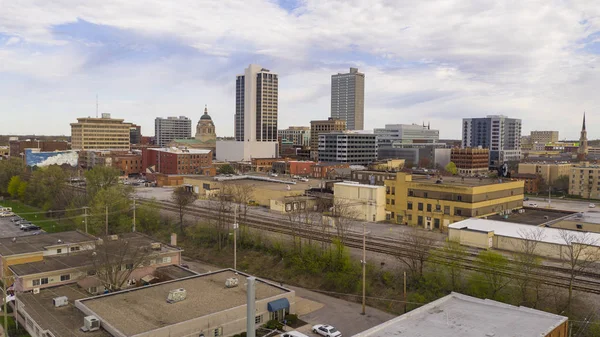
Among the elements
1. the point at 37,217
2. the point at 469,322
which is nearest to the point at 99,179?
the point at 37,217

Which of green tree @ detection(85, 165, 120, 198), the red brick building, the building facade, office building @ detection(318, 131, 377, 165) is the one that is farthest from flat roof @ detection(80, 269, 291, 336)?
the building facade

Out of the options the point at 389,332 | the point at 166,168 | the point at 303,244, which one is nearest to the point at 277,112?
the point at 166,168

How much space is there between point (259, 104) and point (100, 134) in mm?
54553

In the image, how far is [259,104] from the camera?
154750 mm

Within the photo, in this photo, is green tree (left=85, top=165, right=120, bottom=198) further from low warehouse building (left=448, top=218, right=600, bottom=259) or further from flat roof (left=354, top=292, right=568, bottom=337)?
flat roof (left=354, top=292, right=568, bottom=337)

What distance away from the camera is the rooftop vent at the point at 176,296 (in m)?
25.4

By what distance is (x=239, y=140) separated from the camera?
528 ft

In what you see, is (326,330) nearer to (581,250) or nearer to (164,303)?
(164,303)

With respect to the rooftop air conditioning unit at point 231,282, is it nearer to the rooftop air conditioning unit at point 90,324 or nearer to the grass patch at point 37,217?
the rooftop air conditioning unit at point 90,324

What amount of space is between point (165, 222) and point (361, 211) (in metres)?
22.8

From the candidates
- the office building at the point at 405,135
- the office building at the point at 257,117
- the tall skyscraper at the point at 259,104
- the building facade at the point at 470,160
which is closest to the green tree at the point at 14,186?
the office building at the point at 257,117

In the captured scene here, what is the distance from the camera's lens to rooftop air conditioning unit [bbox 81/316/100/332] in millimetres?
22031

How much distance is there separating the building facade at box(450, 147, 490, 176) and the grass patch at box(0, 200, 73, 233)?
10275 cm

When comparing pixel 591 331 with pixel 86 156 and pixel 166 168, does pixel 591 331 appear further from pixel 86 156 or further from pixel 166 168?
pixel 86 156
